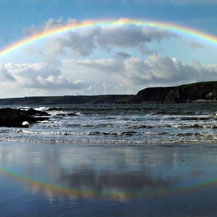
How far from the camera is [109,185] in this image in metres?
7.95

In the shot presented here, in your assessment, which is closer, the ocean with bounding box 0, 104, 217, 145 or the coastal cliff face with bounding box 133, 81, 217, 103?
the ocean with bounding box 0, 104, 217, 145

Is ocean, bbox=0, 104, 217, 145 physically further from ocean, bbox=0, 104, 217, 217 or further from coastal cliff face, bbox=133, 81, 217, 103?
coastal cliff face, bbox=133, 81, 217, 103

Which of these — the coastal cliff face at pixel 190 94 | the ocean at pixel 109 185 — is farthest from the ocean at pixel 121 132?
the coastal cliff face at pixel 190 94

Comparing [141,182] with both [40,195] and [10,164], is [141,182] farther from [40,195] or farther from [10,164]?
[10,164]

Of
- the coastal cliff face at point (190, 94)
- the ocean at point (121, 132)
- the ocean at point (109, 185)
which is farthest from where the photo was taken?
the coastal cliff face at point (190, 94)

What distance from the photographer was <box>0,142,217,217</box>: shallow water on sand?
240 inches

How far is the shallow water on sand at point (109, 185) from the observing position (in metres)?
6.11

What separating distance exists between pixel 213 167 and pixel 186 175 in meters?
1.52

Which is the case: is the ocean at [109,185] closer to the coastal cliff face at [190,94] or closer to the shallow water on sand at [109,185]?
the shallow water on sand at [109,185]

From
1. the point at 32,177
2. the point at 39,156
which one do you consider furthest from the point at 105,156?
the point at 32,177

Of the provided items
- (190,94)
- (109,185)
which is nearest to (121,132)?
(109,185)

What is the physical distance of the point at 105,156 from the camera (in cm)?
1277

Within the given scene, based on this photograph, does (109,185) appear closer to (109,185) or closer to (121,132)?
(109,185)

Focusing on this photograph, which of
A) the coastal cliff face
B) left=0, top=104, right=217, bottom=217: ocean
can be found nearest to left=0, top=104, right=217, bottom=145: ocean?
left=0, top=104, right=217, bottom=217: ocean
